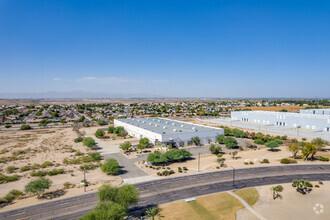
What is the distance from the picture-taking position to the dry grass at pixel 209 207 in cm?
2930

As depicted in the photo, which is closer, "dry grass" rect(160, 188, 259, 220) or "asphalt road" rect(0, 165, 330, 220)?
"dry grass" rect(160, 188, 259, 220)

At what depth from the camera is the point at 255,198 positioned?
113ft

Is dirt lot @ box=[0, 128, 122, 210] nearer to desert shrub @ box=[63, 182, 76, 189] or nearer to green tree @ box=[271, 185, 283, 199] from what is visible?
desert shrub @ box=[63, 182, 76, 189]

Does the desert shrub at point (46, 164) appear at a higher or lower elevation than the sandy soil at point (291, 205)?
lower

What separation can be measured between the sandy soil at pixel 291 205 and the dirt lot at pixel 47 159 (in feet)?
87.3

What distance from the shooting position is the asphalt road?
99.8ft

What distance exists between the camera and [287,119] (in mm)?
99812

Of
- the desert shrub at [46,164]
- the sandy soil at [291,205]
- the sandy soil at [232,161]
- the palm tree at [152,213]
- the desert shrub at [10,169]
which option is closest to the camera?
the palm tree at [152,213]

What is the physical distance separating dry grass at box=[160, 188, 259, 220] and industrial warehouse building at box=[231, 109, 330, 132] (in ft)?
238

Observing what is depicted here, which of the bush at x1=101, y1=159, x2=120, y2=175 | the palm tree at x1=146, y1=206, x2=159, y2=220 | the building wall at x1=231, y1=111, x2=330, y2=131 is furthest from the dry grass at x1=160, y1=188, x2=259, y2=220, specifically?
the building wall at x1=231, y1=111, x2=330, y2=131

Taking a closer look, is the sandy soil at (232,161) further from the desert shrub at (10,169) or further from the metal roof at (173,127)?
the desert shrub at (10,169)

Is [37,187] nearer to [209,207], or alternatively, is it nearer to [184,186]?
[184,186]

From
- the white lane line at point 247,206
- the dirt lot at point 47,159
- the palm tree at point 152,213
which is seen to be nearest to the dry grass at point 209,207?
the white lane line at point 247,206

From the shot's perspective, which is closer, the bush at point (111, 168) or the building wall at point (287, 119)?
the bush at point (111, 168)
